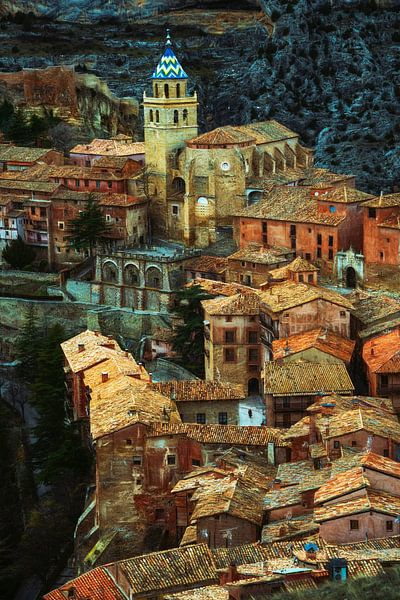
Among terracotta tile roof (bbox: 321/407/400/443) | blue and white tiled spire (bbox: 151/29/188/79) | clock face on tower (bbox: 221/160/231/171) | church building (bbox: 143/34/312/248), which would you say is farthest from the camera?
blue and white tiled spire (bbox: 151/29/188/79)

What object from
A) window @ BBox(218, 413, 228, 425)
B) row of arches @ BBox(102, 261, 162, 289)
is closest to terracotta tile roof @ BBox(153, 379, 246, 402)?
window @ BBox(218, 413, 228, 425)

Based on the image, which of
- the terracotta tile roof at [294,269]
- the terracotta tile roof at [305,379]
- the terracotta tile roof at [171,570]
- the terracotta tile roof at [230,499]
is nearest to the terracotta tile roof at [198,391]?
the terracotta tile roof at [305,379]

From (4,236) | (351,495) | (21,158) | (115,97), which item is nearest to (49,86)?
(115,97)

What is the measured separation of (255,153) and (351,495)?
1486 inches

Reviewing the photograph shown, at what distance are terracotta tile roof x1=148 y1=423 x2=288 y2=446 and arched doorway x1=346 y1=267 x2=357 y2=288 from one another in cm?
1801

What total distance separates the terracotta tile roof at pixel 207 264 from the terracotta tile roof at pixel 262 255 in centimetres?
85

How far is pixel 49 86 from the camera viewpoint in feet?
308

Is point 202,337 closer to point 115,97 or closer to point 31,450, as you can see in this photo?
point 31,450

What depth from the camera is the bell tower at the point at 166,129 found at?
74.1 meters

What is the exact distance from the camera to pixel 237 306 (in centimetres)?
5809

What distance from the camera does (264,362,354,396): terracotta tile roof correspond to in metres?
50.4

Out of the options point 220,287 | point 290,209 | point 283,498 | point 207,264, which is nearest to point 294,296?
point 220,287

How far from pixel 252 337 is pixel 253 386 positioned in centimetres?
183

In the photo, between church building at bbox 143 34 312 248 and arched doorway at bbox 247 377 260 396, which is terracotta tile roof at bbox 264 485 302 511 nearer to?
arched doorway at bbox 247 377 260 396
